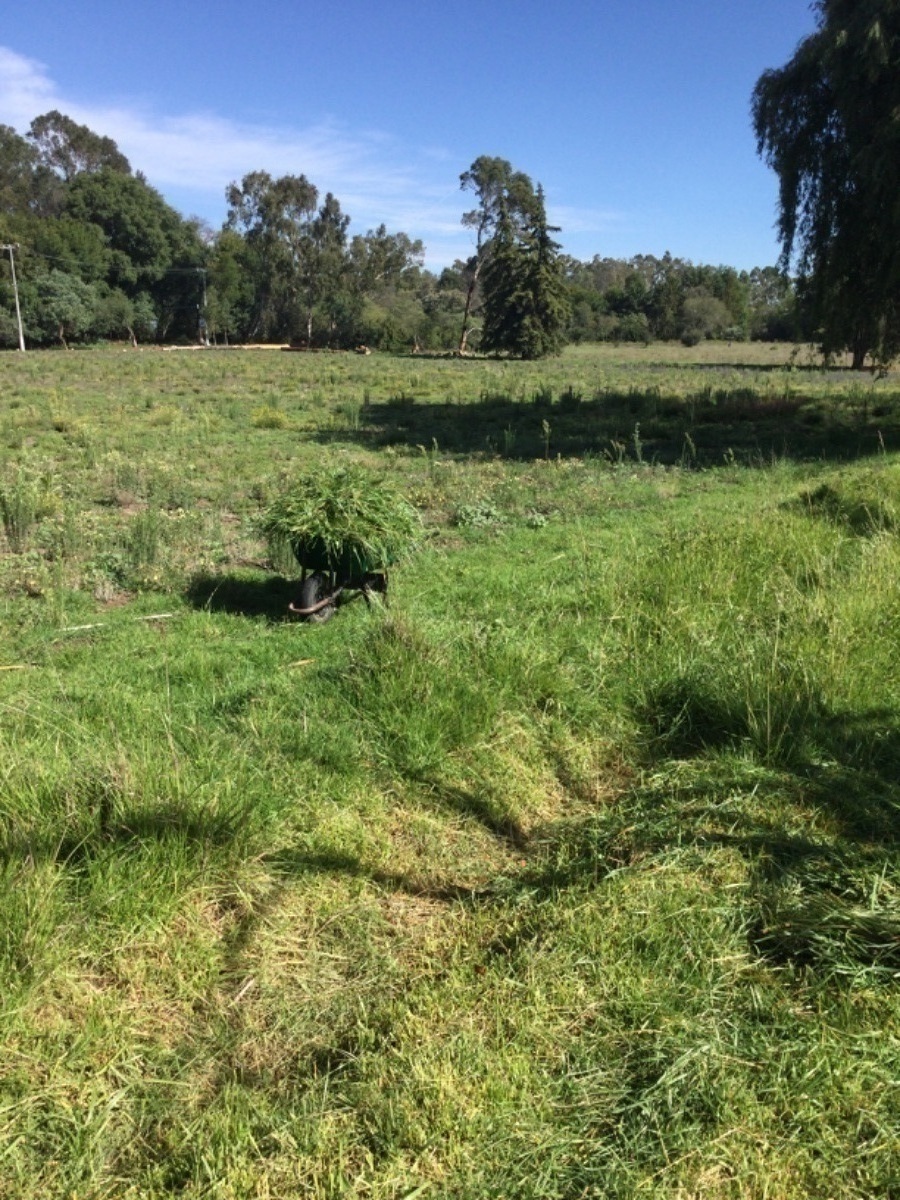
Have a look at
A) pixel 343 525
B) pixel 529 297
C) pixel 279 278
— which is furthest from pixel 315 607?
pixel 279 278

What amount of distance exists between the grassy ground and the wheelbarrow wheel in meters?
0.13

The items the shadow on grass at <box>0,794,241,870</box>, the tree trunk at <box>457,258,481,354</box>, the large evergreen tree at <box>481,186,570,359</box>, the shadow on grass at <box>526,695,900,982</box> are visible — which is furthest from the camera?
the tree trunk at <box>457,258,481,354</box>

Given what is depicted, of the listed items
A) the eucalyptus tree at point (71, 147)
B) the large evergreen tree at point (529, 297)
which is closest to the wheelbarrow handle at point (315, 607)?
the large evergreen tree at point (529, 297)

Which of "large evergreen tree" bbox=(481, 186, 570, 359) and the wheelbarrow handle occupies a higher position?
"large evergreen tree" bbox=(481, 186, 570, 359)

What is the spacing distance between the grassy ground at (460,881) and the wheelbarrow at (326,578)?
17 cm

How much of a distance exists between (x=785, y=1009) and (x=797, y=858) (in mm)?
863

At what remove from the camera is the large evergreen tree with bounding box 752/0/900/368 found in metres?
14.6

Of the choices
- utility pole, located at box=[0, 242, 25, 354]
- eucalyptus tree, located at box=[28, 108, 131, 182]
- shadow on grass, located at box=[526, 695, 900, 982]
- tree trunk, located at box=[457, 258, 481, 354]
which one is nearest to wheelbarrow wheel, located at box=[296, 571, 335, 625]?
shadow on grass, located at box=[526, 695, 900, 982]

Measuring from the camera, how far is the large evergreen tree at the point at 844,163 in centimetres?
1465

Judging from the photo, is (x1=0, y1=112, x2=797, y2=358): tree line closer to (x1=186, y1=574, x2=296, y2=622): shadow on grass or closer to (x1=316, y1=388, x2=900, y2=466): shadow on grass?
(x1=316, y1=388, x2=900, y2=466): shadow on grass

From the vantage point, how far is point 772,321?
278 feet

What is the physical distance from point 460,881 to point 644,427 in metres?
15.7

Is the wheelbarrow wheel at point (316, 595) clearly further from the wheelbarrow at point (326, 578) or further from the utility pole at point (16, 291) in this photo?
the utility pole at point (16, 291)

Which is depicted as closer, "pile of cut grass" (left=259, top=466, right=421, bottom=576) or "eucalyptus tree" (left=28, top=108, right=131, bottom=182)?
"pile of cut grass" (left=259, top=466, right=421, bottom=576)
